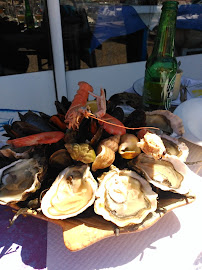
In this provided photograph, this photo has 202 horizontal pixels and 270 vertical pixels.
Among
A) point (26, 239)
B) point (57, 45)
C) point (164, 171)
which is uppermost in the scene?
point (57, 45)

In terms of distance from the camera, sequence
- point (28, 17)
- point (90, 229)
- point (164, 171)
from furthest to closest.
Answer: point (28, 17) < point (164, 171) < point (90, 229)

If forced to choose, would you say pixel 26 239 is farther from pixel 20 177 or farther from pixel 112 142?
pixel 112 142

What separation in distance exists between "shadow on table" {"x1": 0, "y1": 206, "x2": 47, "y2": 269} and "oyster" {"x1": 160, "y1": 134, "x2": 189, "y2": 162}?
360 mm

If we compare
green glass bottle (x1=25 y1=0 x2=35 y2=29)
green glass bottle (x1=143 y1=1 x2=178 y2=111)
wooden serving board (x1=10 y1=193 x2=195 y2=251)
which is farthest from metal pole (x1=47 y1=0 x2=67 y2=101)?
wooden serving board (x1=10 y1=193 x2=195 y2=251)

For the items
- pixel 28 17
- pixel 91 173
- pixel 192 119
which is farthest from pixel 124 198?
pixel 28 17

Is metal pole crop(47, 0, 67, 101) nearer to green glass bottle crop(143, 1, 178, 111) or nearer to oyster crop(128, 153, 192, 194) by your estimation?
green glass bottle crop(143, 1, 178, 111)

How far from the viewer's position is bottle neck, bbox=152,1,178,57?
0.72 m

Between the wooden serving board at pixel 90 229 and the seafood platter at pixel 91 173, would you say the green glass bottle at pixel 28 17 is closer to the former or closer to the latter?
the seafood platter at pixel 91 173

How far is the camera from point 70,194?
1.61 feet

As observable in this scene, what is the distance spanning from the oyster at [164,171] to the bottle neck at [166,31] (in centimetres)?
46

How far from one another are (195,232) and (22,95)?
1.67 m

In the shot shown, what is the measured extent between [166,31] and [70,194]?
63 cm

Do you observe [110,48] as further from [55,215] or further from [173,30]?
[55,215]

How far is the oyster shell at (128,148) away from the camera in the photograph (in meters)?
0.51
